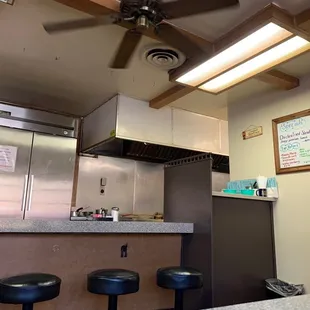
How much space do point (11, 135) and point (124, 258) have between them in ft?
6.90

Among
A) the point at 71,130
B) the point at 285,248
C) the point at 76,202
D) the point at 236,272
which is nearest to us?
the point at 236,272

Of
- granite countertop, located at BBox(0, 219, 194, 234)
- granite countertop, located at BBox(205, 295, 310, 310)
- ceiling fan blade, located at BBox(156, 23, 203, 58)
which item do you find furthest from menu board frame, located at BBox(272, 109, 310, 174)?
granite countertop, located at BBox(205, 295, 310, 310)

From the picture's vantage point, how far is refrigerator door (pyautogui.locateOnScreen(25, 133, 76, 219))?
3.50 metres

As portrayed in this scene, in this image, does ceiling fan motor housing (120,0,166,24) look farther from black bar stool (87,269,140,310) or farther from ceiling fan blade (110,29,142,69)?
black bar stool (87,269,140,310)

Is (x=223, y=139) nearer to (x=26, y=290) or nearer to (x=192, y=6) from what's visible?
(x=192, y=6)

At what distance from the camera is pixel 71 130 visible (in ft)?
13.2

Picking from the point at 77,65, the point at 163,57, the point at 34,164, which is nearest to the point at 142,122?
the point at 77,65

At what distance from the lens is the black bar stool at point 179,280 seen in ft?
6.75

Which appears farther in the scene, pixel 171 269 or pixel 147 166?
pixel 147 166

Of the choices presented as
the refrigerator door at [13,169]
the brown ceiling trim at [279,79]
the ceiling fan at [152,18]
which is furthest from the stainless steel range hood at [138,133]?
the ceiling fan at [152,18]

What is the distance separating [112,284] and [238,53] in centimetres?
191

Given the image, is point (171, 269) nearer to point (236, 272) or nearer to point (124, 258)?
point (124, 258)

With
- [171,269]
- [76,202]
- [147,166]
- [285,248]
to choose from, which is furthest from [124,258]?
[147,166]

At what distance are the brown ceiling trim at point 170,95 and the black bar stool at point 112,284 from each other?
77.1 inches
